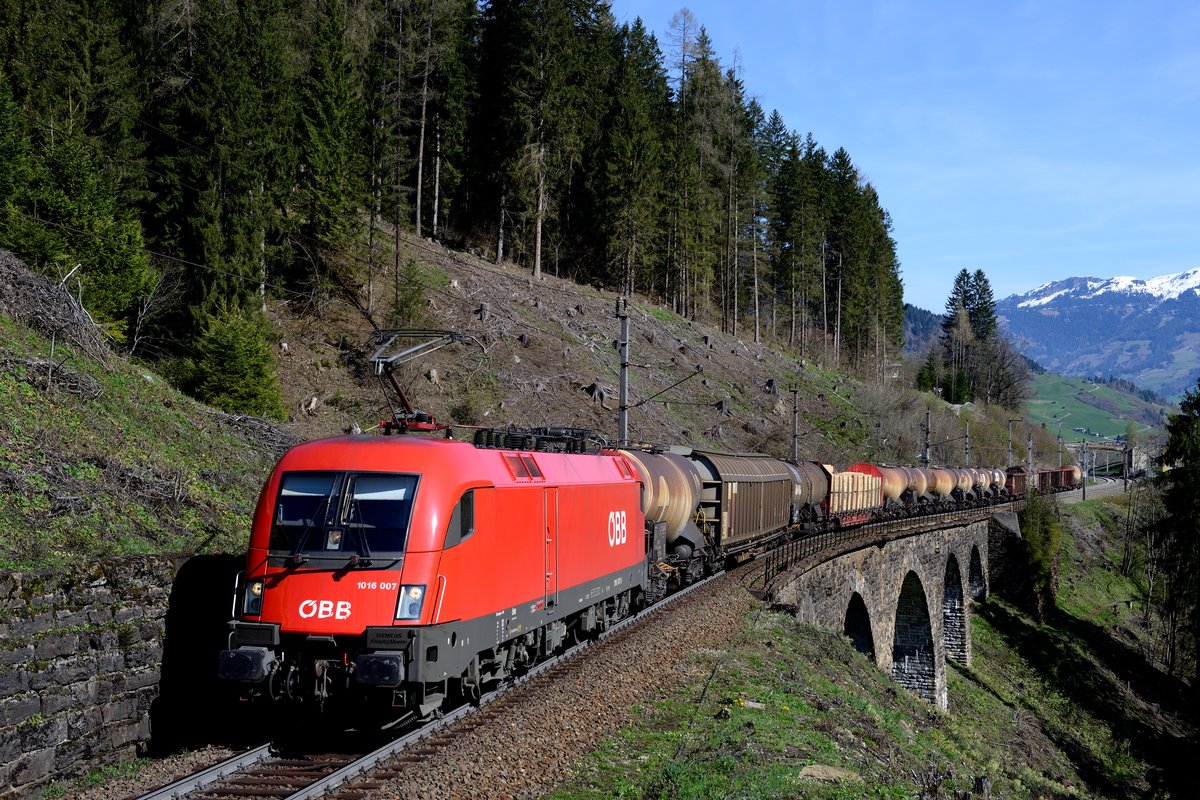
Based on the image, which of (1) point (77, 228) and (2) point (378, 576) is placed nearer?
(2) point (378, 576)

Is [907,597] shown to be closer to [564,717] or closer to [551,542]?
[551,542]

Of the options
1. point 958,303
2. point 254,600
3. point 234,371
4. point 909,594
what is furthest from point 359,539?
point 958,303

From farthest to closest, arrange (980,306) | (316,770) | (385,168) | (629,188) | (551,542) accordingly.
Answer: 1. (980,306)
2. (629,188)
3. (385,168)
4. (551,542)
5. (316,770)

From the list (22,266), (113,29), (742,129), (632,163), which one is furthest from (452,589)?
(742,129)

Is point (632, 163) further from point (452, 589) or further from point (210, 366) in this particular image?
point (452, 589)

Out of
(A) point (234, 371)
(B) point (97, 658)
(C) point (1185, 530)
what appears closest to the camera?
(B) point (97, 658)

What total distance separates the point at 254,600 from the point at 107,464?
24.0 ft

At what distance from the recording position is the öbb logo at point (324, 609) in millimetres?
9797

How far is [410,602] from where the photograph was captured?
984 centimetres

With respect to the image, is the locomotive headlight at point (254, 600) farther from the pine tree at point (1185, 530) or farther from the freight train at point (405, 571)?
the pine tree at point (1185, 530)

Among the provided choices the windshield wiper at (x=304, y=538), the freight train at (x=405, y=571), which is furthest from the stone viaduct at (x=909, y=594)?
the windshield wiper at (x=304, y=538)

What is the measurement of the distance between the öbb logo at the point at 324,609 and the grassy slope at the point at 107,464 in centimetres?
258

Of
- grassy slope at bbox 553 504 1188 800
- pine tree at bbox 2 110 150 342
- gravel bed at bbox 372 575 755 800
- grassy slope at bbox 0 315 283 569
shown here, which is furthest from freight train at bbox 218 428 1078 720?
pine tree at bbox 2 110 150 342

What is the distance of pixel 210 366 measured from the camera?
2706cm
